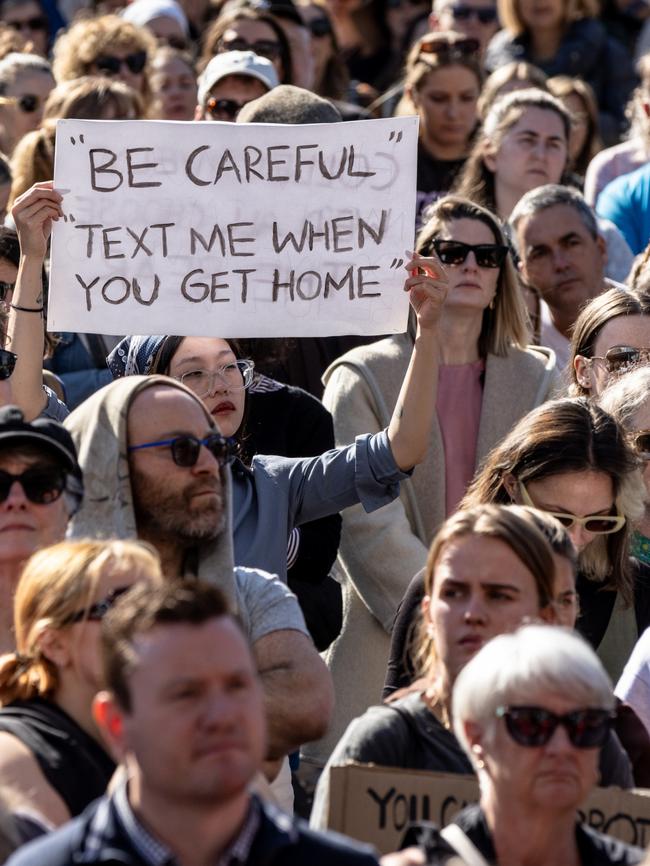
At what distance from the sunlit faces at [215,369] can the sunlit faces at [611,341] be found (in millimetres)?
1221

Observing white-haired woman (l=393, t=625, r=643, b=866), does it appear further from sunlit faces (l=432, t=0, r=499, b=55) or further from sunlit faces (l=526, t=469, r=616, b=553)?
sunlit faces (l=432, t=0, r=499, b=55)

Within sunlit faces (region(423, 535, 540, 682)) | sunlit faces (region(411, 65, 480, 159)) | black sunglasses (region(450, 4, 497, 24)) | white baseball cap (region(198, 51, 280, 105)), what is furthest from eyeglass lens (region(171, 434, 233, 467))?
black sunglasses (region(450, 4, 497, 24))

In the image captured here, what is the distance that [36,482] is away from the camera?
410 cm

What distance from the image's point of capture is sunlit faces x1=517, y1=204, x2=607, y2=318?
6.89 meters

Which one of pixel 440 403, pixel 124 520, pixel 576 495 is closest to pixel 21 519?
pixel 124 520

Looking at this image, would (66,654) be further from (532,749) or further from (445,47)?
(445,47)

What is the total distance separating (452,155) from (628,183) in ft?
2.55

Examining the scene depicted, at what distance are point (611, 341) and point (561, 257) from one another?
41.0 inches

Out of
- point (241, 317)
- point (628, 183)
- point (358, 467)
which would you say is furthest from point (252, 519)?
point (628, 183)

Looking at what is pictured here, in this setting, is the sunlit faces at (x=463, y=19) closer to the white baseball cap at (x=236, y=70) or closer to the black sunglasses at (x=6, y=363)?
the white baseball cap at (x=236, y=70)

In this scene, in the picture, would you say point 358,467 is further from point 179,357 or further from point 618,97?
point 618,97

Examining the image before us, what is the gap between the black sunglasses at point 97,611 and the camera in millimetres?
3648

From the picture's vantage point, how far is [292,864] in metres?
2.95

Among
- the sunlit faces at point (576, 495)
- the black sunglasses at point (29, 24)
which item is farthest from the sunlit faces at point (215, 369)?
the black sunglasses at point (29, 24)
